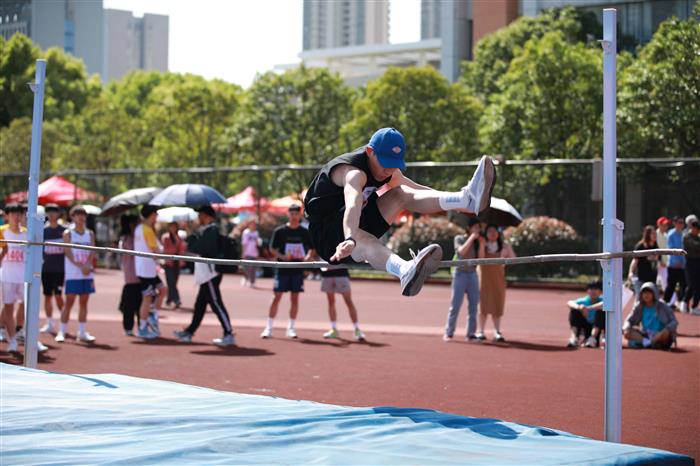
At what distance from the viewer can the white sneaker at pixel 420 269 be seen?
5.81 m

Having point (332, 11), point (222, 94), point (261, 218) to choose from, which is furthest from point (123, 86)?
point (332, 11)

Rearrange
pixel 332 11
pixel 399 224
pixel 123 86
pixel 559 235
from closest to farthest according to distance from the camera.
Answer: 1. pixel 559 235
2. pixel 399 224
3. pixel 123 86
4. pixel 332 11

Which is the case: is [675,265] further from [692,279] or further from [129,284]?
[129,284]

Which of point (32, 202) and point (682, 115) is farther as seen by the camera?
point (682, 115)

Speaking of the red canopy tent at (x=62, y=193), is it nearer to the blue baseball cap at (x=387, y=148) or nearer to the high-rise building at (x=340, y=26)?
the blue baseball cap at (x=387, y=148)

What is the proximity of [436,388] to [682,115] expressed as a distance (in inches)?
476

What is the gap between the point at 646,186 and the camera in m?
20.4

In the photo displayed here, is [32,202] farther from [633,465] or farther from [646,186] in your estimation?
[646,186]

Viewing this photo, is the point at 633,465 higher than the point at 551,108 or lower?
lower

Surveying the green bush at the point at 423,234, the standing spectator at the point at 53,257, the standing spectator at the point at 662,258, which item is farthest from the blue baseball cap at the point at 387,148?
the green bush at the point at 423,234

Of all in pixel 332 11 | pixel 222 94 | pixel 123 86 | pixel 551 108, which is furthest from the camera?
pixel 332 11

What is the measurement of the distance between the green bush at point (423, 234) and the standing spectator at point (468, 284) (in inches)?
400

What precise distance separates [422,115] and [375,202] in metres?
28.4

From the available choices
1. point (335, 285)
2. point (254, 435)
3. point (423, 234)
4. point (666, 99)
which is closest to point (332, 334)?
point (335, 285)
